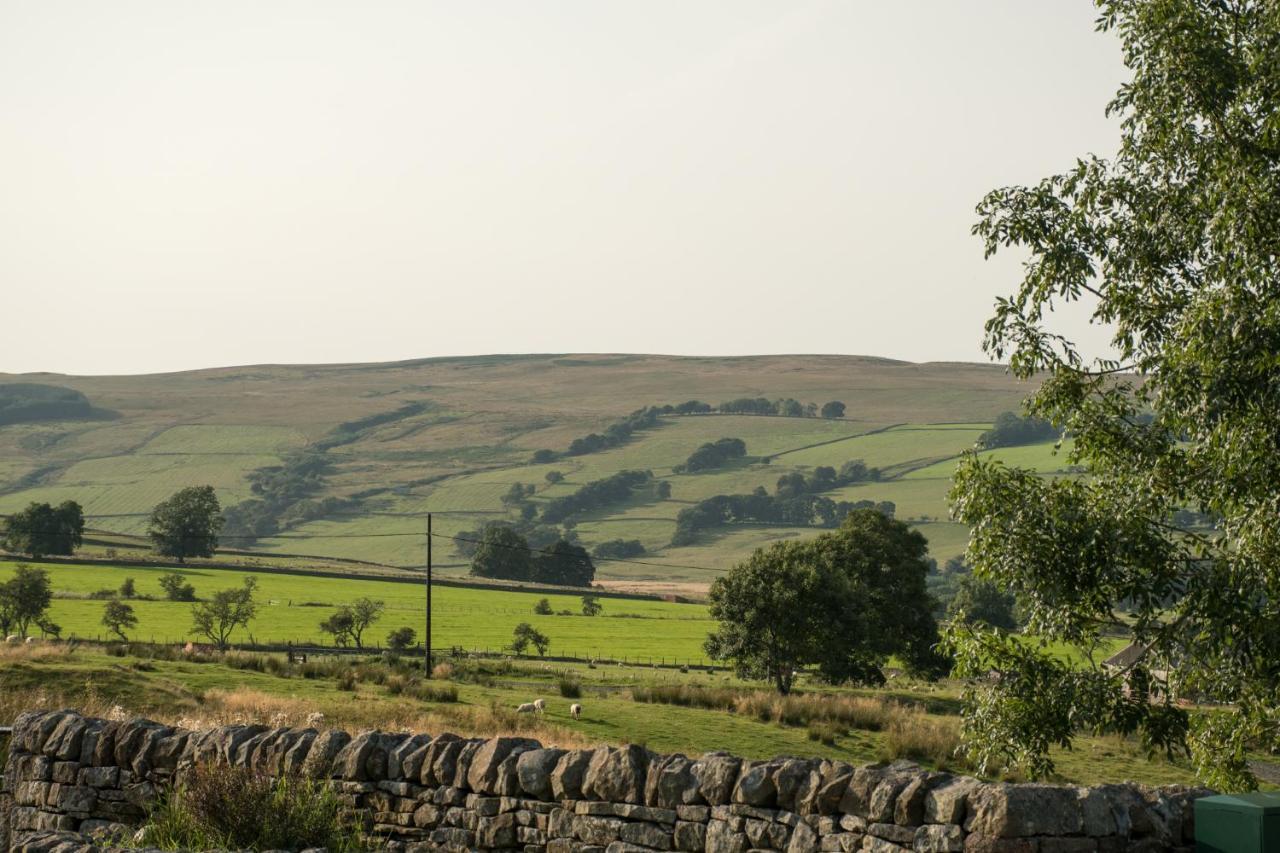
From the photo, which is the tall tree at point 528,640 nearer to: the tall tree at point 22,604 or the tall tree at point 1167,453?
the tall tree at point 22,604

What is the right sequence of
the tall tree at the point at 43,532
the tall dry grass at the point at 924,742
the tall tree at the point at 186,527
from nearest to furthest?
1. the tall dry grass at the point at 924,742
2. the tall tree at the point at 43,532
3. the tall tree at the point at 186,527

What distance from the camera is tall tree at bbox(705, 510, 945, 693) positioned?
185 feet

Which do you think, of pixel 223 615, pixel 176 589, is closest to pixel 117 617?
pixel 223 615

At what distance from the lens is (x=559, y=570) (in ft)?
414

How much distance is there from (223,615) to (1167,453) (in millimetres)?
61039

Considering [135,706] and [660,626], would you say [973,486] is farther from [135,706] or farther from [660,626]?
Answer: [660,626]

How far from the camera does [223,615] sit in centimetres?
7019

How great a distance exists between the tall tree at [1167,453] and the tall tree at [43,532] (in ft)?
312

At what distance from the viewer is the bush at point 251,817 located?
9820mm

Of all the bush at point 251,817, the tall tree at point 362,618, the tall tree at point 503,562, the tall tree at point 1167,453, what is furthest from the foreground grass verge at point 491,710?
the tall tree at point 503,562

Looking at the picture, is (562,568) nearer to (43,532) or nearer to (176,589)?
(43,532)

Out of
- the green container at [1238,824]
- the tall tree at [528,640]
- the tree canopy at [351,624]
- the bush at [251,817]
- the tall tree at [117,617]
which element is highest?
the green container at [1238,824]

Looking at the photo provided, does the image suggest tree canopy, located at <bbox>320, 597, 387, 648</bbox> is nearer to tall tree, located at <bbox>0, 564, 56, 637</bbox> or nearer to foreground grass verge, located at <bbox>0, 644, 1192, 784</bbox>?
tall tree, located at <bbox>0, 564, 56, 637</bbox>

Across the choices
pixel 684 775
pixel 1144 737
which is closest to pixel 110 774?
pixel 684 775
